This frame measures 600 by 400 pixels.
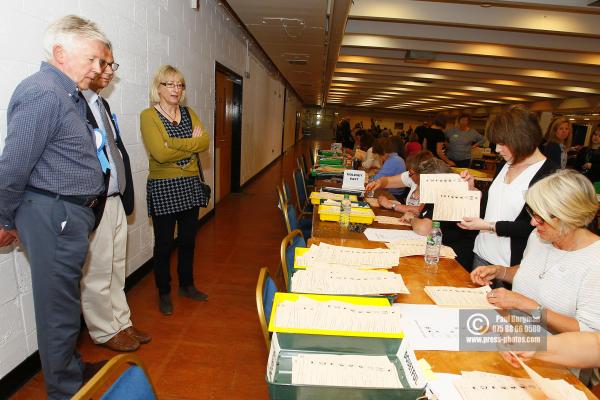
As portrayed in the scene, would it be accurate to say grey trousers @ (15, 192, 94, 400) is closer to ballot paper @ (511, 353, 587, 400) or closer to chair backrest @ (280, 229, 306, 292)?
chair backrest @ (280, 229, 306, 292)

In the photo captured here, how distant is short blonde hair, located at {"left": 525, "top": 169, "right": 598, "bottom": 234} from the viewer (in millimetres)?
1322

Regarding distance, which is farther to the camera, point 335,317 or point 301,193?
point 301,193

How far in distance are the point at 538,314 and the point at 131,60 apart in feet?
9.59

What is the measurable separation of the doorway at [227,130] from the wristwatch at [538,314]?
454 centimetres

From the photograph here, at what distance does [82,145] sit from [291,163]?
10.8 m

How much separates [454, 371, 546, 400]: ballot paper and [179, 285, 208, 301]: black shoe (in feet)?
7.28

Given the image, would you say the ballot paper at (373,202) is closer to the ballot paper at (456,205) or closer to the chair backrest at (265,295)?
the ballot paper at (456,205)

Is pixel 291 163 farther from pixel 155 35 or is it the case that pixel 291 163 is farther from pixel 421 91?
pixel 155 35

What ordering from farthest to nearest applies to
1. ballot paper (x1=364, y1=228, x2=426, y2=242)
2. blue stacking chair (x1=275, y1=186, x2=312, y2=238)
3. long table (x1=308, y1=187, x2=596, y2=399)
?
blue stacking chair (x1=275, y1=186, x2=312, y2=238)
ballot paper (x1=364, y1=228, x2=426, y2=242)
long table (x1=308, y1=187, x2=596, y2=399)

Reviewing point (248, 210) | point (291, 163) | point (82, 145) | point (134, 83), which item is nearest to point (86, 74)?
point (82, 145)

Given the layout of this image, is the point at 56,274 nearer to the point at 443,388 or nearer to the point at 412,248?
the point at 443,388

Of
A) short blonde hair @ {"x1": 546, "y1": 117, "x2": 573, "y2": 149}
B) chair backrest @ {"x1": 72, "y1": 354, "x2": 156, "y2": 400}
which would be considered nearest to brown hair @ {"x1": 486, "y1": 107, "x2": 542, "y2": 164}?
chair backrest @ {"x1": 72, "y1": 354, "x2": 156, "y2": 400}

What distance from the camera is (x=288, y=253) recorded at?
6.50 ft

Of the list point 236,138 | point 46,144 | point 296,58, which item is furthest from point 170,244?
point 296,58
